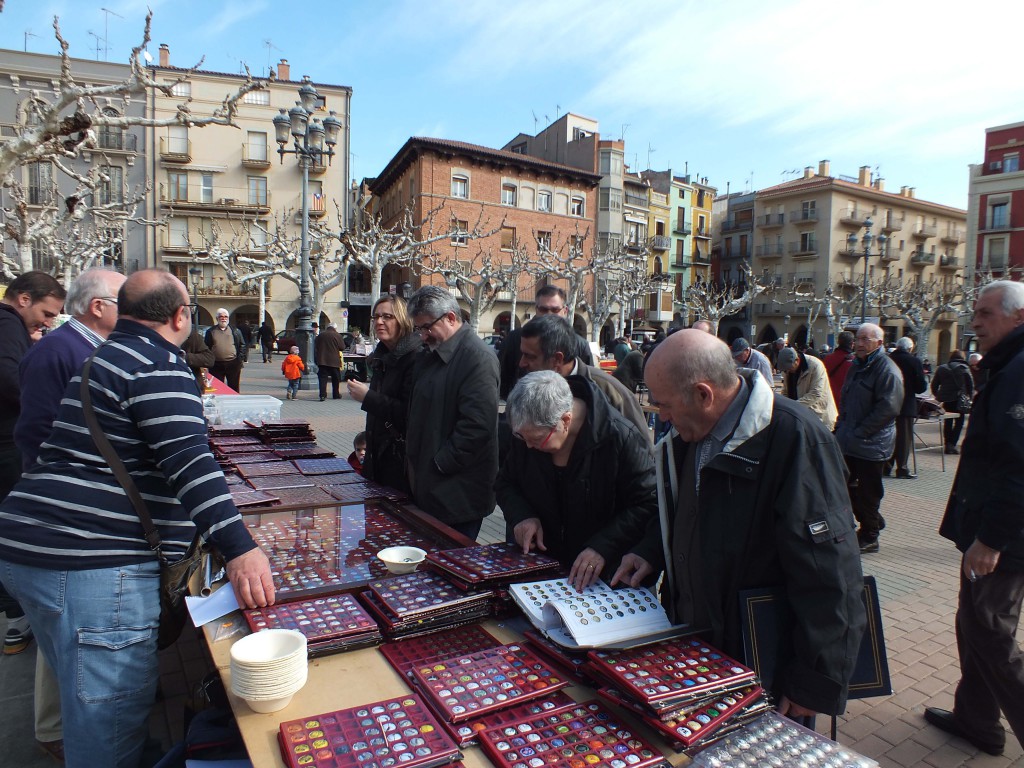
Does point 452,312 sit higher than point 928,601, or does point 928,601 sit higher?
point 452,312

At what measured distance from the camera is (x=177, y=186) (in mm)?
38969

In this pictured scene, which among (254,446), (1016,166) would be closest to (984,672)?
(254,446)

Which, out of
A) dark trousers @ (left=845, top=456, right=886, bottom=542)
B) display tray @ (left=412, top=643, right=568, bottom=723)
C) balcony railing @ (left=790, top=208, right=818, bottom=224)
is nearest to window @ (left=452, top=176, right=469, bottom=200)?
balcony railing @ (left=790, top=208, right=818, bottom=224)

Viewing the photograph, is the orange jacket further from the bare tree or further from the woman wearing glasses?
the bare tree

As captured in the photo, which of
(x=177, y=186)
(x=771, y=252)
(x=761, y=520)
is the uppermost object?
(x=177, y=186)

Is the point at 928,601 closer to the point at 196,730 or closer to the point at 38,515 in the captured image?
the point at 196,730

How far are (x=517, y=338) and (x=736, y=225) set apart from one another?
59607mm

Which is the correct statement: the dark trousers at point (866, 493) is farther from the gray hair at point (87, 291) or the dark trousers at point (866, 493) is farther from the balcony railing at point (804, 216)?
the balcony railing at point (804, 216)

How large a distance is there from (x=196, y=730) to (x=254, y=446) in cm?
299

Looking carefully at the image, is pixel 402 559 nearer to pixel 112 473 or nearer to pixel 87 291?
pixel 112 473

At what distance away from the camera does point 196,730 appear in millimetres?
1901

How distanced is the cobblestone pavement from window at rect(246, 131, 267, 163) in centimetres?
3967

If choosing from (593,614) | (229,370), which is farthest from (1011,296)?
(229,370)

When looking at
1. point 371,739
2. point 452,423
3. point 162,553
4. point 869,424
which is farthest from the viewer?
point 869,424
